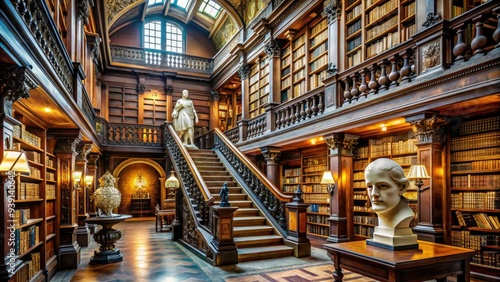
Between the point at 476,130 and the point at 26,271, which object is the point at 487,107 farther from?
the point at 26,271

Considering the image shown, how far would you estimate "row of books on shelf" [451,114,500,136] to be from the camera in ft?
14.4

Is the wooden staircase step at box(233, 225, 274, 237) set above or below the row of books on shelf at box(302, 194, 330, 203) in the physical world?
below

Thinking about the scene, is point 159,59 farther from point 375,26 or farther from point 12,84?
point 12,84

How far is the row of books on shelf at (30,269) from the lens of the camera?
3.91m

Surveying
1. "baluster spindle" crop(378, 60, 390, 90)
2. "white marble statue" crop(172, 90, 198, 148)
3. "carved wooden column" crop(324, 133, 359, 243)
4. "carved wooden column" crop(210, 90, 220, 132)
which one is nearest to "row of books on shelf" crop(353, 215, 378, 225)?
"carved wooden column" crop(324, 133, 359, 243)

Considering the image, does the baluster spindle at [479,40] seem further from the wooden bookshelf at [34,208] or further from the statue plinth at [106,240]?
the statue plinth at [106,240]

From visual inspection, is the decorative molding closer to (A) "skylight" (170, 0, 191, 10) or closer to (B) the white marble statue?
(B) the white marble statue

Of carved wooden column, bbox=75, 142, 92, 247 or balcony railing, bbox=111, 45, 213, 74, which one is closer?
carved wooden column, bbox=75, 142, 92, 247

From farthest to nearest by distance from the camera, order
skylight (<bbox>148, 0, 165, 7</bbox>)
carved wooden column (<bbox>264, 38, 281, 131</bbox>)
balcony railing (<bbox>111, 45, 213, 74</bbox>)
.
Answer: skylight (<bbox>148, 0, 165, 7</bbox>) < balcony railing (<bbox>111, 45, 213, 74</bbox>) < carved wooden column (<bbox>264, 38, 281, 131</bbox>)

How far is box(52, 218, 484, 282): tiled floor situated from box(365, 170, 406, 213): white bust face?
2470 millimetres

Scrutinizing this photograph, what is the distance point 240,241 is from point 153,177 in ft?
29.1

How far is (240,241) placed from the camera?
601 centimetres

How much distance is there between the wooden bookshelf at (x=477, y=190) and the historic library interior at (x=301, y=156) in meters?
0.02

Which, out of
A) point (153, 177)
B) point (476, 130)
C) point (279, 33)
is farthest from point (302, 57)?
point (153, 177)
